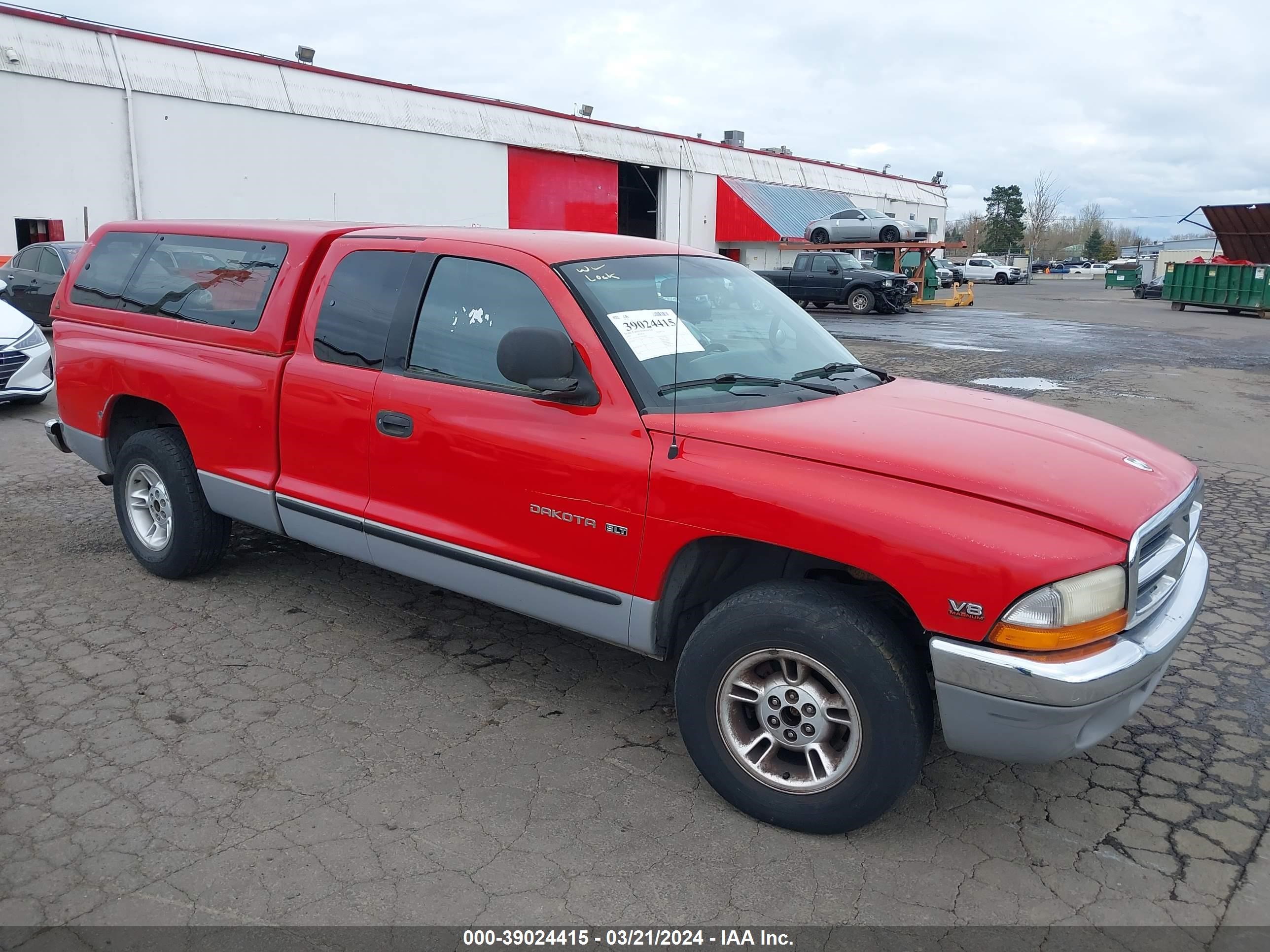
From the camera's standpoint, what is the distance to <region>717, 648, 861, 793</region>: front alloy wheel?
2938 millimetres

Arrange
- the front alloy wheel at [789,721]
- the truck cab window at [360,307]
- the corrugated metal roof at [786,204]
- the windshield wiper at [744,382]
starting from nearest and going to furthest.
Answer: the front alloy wheel at [789,721], the windshield wiper at [744,382], the truck cab window at [360,307], the corrugated metal roof at [786,204]

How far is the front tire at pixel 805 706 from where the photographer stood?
2.81 metres

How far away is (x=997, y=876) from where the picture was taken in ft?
9.44

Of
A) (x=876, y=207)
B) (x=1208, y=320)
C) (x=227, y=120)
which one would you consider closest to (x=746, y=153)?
(x=876, y=207)

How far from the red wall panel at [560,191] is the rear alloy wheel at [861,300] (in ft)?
25.4

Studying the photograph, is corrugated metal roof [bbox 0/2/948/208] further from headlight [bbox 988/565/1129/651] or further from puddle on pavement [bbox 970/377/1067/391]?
headlight [bbox 988/565/1129/651]

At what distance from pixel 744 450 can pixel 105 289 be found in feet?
12.8

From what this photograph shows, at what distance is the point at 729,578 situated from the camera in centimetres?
345

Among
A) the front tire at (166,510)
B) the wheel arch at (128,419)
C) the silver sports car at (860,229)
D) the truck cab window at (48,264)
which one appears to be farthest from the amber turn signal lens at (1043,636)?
the silver sports car at (860,229)

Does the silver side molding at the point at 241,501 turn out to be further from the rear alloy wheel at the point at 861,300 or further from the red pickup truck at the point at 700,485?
the rear alloy wheel at the point at 861,300

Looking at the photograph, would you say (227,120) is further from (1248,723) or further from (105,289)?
(1248,723)

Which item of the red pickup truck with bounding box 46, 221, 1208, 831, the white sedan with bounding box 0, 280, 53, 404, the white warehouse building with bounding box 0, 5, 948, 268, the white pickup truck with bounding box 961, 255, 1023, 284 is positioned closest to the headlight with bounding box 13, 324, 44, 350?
the white sedan with bounding box 0, 280, 53, 404

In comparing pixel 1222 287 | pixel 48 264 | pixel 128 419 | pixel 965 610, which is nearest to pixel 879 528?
pixel 965 610

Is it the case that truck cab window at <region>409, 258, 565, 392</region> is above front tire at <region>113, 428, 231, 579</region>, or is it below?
above
